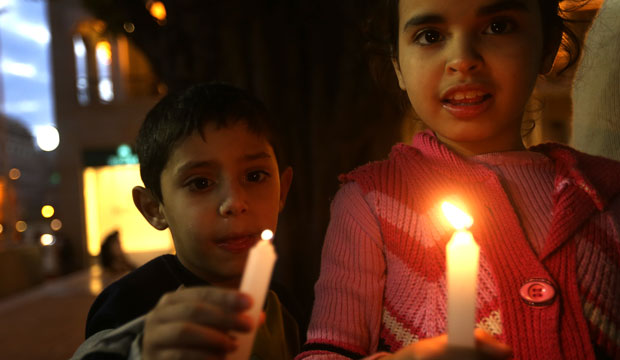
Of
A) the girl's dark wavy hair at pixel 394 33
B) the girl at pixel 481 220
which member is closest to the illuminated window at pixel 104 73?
the girl's dark wavy hair at pixel 394 33

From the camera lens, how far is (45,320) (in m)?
7.62

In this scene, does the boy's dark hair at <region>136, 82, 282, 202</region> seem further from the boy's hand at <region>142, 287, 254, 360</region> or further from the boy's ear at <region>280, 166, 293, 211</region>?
the boy's hand at <region>142, 287, 254, 360</region>

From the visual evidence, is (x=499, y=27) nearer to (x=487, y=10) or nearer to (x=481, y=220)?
(x=487, y=10)

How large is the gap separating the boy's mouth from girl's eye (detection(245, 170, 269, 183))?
0.53 feet

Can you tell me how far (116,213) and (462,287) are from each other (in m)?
17.5

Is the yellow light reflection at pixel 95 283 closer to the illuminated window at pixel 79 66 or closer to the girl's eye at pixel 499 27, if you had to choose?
the illuminated window at pixel 79 66

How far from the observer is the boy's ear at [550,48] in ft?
4.84

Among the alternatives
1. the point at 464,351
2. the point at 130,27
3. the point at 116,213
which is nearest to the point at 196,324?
the point at 464,351

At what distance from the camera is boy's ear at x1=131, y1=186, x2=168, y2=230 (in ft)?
5.40

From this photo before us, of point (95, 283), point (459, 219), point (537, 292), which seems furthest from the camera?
point (95, 283)

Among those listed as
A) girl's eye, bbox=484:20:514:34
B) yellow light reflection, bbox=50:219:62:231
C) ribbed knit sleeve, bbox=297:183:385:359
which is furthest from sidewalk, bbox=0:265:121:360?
yellow light reflection, bbox=50:219:62:231

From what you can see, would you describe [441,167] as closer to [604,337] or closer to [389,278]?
[389,278]

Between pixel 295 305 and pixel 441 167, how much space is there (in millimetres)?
764

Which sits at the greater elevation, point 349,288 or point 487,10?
point 487,10
